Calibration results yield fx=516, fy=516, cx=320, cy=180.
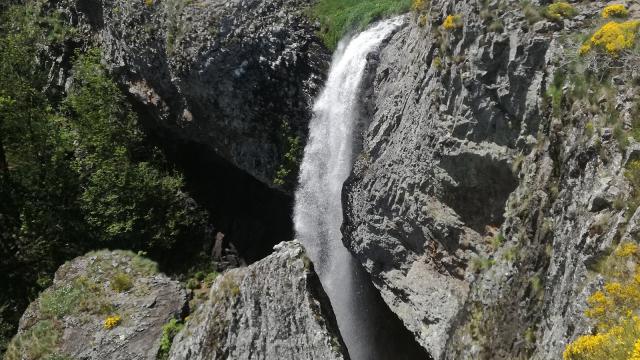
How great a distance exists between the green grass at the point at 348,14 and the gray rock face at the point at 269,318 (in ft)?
41.4

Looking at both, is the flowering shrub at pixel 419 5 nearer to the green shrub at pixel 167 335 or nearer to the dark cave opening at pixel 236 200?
the dark cave opening at pixel 236 200

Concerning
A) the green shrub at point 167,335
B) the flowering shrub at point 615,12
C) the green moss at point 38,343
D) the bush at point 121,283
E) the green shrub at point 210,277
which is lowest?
the green shrub at point 210,277

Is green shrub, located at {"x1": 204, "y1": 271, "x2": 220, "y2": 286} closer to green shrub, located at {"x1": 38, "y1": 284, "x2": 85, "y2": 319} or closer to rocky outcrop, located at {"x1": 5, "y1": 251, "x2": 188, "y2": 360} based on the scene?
rocky outcrop, located at {"x1": 5, "y1": 251, "x2": 188, "y2": 360}

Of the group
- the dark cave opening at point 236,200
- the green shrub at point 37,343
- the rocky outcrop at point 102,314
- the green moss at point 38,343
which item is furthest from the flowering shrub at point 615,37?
the dark cave opening at point 236,200

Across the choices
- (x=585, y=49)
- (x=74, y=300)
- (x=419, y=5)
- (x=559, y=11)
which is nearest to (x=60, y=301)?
(x=74, y=300)

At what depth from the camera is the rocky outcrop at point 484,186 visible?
802 cm

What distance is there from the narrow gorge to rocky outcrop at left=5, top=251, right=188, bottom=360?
0.20ft

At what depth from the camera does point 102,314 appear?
48.6 feet

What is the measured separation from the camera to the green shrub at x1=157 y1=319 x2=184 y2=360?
42.1 ft

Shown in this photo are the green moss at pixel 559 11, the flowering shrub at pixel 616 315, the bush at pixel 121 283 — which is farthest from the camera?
the bush at pixel 121 283

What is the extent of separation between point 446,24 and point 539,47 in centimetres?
328

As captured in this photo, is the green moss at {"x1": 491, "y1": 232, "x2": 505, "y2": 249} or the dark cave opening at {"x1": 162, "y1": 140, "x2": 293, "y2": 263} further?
the dark cave opening at {"x1": 162, "y1": 140, "x2": 293, "y2": 263}

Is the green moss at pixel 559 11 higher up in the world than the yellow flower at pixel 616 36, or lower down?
higher up

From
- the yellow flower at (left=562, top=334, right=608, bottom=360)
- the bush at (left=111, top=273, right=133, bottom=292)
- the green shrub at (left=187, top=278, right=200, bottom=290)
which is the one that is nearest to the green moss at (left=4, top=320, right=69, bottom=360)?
the bush at (left=111, top=273, right=133, bottom=292)
